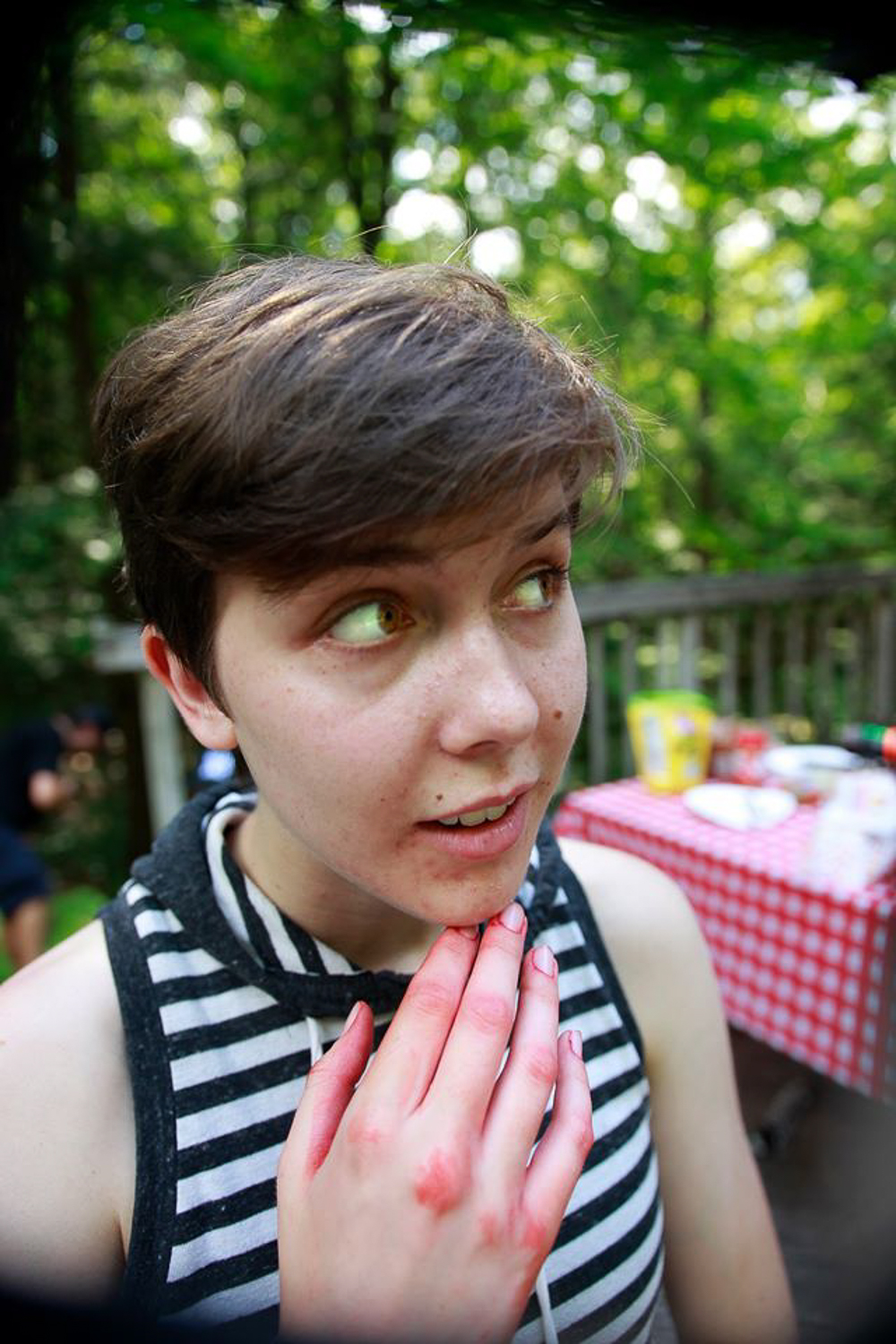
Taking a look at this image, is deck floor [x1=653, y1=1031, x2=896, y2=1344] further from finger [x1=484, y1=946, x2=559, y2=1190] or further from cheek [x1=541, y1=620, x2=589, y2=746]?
cheek [x1=541, y1=620, x2=589, y2=746]

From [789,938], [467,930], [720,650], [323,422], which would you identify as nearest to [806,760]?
[789,938]

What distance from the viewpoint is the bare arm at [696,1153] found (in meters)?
1.15

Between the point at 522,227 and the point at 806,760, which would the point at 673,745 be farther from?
the point at 522,227

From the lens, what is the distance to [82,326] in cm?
510

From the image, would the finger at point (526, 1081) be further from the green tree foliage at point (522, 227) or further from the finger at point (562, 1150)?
the green tree foliage at point (522, 227)

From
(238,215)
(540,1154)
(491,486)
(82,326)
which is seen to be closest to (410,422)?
(491,486)

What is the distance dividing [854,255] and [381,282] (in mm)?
6381

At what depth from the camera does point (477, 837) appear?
79cm

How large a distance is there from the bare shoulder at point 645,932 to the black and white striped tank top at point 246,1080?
0.05 m

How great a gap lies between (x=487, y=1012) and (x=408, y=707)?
0.92 feet

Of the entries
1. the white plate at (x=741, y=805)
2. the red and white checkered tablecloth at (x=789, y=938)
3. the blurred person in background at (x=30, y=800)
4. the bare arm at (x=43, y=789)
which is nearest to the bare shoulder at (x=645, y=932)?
the red and white checkered tablecloth at (x=789, y=938)

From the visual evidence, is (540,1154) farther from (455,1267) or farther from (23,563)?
(23,563)

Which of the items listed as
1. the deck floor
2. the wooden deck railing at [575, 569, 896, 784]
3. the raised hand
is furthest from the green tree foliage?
the raised hand

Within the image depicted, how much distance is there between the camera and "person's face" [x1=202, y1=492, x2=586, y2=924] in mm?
748
